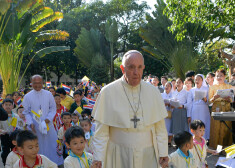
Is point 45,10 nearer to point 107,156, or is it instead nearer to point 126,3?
point 107,156

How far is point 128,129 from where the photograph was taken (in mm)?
3361

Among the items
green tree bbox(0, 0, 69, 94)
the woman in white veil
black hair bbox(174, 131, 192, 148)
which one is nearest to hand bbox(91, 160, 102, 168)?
black hair bbox(174, 131, 192, 148)

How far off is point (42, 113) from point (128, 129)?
151 inches

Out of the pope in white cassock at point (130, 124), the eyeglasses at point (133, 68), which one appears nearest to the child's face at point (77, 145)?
the pope in white cassock at point (130, 124)

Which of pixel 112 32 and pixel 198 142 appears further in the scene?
pixel 112 32

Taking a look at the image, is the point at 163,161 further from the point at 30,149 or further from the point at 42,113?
the point at 42,113

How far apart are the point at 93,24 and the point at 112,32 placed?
5737mm

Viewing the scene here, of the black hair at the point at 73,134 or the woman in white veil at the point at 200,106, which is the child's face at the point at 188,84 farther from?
the black hair at the point at 73,134

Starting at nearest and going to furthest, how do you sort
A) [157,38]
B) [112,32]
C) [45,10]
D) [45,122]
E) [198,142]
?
[198,142] < [45,122] < [45,10] < [157,38] < [112,32]

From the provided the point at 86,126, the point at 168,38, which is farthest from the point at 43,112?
the point at 168,38

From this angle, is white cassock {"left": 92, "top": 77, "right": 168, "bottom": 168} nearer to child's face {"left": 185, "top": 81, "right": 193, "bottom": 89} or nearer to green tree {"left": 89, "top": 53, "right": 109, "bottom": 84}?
child's face {"left": 185, "top": 81, "right": 193, "bottom": 89}

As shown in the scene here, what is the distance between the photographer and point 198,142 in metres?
4.99

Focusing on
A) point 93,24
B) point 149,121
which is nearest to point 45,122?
point 149,121

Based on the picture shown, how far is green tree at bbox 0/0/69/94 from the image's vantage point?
14.0 metres
